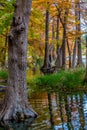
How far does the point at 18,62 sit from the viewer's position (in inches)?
462

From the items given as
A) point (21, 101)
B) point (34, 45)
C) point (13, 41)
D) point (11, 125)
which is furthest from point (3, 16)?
point (34, 45)

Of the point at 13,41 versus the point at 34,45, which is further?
the point at 34,45

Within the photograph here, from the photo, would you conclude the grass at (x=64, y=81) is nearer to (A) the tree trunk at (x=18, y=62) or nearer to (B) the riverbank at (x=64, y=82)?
(B) the riverbank at (x=64, y=82)

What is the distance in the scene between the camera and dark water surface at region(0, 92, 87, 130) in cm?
995

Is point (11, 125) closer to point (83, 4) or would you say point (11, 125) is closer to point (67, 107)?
point (67, 107)

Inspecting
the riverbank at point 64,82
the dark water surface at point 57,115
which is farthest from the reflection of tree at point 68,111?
the riverbank at point 64,82

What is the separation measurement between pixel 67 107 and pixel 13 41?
3618 mm

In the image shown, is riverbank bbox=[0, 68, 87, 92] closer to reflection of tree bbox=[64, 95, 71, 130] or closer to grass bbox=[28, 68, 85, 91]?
grass bbox=[28, 68, 85, 91]

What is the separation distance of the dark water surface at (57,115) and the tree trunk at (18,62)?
2.51ft

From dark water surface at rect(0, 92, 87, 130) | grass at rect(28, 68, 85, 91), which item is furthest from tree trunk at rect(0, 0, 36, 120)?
grass at rect(28, 68, 85, 91)

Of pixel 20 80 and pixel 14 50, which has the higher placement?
pixel 14 50

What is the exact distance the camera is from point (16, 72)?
11.7 metres

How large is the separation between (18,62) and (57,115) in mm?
2280

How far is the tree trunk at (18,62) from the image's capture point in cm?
1137
